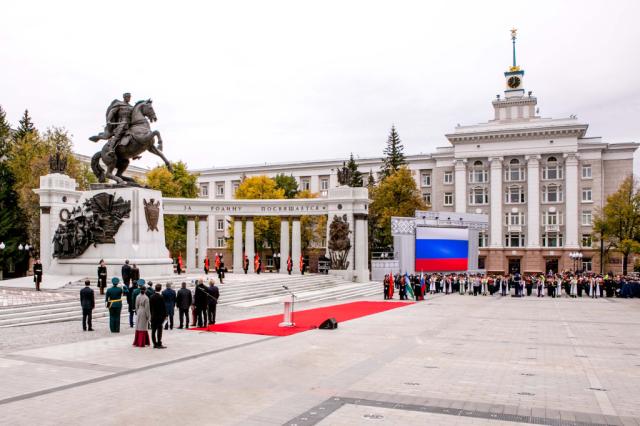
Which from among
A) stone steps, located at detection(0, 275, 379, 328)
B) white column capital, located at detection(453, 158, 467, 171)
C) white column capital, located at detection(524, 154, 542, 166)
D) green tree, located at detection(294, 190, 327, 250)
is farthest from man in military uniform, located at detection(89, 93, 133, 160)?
white column capital, located at detection(524, 154, 542, 166)

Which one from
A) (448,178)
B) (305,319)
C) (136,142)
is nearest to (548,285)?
(305,319)

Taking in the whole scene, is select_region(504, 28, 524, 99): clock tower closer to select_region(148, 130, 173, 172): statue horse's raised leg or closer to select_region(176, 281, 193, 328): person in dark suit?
select_region(148, 130, 173, 172): statue horse's raised leg

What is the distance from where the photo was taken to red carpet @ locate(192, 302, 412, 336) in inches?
647

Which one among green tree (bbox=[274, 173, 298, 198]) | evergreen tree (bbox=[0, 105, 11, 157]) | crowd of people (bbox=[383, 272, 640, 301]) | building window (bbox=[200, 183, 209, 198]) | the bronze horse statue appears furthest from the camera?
building window (bbox=[200, 183, 209, 198])

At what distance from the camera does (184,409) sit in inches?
314

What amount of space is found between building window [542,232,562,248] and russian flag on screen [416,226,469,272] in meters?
23.6

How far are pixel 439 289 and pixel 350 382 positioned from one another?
2932 centimetres

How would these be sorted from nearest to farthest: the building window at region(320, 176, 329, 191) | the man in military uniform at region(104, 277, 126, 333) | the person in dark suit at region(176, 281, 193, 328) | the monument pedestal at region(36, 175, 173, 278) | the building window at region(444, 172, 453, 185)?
1. the man in military uniform at region(104, 277, 126, 333)
2. the person in dark suit at region(176, 281, 193, 328)
3. the monument pedestal at region(36, 175, 173, 278)
4. the building window at region(444, 172, 453, 185)
5. the building window at region(320, 176, 329, 191)

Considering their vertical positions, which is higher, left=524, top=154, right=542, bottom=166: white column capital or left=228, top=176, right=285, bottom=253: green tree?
left=524, top=154, right=542, bottom=166: white column capital

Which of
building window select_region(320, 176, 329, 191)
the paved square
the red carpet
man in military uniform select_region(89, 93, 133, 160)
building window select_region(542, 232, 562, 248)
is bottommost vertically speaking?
the red carpet

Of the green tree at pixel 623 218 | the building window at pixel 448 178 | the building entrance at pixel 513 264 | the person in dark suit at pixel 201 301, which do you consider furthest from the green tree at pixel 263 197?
the person in dark suit at pixel 201 301

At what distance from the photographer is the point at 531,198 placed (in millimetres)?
64938

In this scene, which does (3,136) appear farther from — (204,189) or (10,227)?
(204,189)

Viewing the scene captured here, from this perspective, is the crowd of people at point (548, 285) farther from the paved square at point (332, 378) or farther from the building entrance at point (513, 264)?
the building entrance at point (513, 264)
